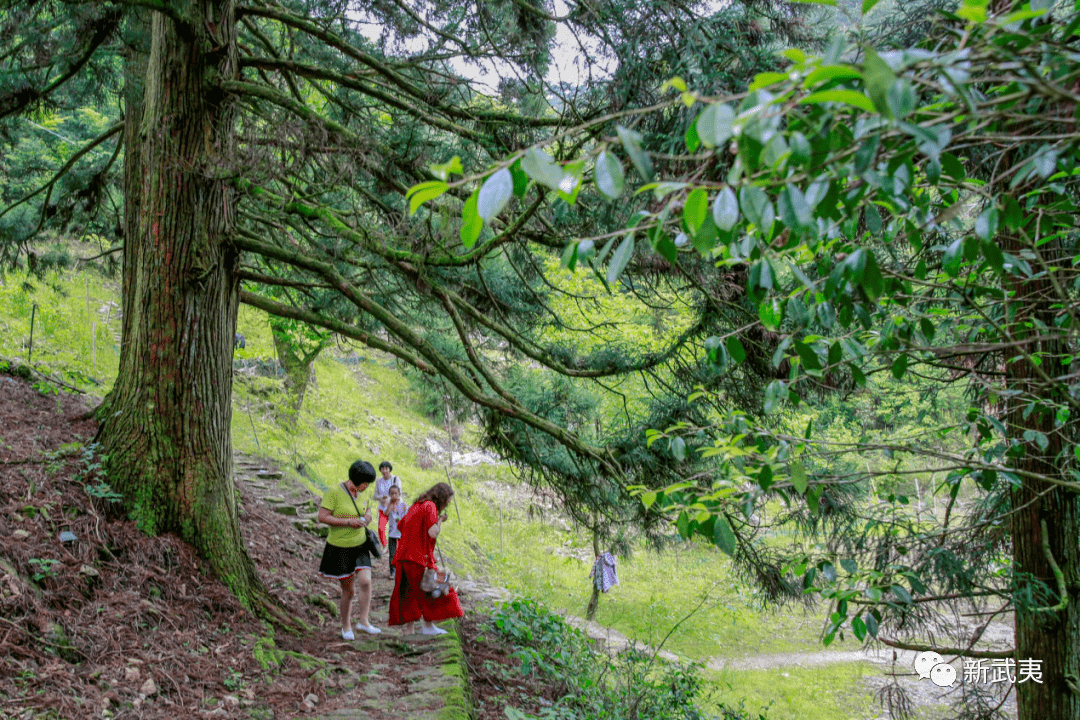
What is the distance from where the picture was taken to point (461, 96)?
5066 mm

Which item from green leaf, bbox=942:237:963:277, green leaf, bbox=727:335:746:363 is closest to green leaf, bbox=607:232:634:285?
green leaf, bbox=727:335:746:363

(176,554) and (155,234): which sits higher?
(155,234)

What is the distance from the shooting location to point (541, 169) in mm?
1106

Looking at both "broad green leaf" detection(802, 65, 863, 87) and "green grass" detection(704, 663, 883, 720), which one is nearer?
"broad green leaf" detection(802, 65, 863, 87)

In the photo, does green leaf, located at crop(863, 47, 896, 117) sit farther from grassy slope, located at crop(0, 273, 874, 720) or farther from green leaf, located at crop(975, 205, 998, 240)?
grassy slope, located at crop(0, 273, 874, 720)

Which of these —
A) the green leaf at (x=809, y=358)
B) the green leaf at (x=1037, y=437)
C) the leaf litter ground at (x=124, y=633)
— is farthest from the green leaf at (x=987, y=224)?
the leaf litter ground at (x=124, y=633)

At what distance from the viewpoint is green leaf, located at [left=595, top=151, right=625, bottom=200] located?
1.15 meters

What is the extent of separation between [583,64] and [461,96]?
1.03 metres

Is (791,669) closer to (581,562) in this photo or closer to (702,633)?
(702,633)

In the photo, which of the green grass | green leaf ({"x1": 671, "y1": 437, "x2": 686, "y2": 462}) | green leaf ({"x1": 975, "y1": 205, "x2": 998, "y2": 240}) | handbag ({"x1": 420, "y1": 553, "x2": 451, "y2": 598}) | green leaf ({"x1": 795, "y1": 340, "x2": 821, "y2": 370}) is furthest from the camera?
the green grass

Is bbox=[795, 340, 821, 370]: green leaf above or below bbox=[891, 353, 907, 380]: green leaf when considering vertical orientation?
below

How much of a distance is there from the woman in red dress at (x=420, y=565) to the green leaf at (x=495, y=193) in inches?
183

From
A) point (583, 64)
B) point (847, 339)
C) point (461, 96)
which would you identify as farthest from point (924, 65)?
point (461, 96)

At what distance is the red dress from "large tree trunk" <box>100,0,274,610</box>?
1.19 metres
